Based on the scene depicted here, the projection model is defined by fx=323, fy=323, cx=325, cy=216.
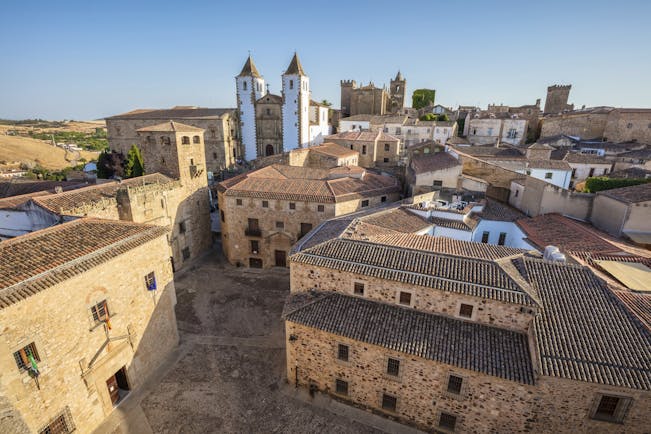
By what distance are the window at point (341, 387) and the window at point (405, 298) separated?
4690 mm

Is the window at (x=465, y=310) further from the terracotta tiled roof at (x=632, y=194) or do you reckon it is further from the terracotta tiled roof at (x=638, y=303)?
the terracotta tiled roof at (x=632, y=194)

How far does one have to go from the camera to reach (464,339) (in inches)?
492

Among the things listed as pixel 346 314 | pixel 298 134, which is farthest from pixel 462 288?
pixel 298 134

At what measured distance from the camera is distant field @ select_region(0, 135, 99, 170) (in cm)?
6092

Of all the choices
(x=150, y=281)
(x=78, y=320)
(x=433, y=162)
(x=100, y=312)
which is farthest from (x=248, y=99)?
(x=78, y=320)

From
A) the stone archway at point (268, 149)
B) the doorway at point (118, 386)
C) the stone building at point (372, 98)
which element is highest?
the stone building at point (372, 98)

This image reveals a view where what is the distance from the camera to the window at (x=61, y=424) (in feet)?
38.2

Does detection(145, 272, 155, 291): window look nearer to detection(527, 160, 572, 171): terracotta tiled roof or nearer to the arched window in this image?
detection(527, 160, 572, 171): terracotta tiled roof

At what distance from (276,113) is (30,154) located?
2185 inches

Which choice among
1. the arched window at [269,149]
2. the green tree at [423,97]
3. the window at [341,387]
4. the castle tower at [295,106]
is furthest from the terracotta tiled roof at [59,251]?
the green tree at [423,97]

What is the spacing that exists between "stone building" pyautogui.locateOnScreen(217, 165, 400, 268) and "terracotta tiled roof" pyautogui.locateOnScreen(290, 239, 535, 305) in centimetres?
987

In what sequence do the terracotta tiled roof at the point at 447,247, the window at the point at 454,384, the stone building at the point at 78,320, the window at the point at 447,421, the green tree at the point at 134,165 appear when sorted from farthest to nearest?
the green tree at the point at 134,165
the terracotta tiled roof at the point at 447,247
the window at the point at 447,421
the window at the point at 454,384
the stone building at the point at 78,320

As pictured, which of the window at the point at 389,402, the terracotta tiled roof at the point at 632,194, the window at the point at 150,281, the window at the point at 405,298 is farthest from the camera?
the terracotta tiled roof at the point at 632,194

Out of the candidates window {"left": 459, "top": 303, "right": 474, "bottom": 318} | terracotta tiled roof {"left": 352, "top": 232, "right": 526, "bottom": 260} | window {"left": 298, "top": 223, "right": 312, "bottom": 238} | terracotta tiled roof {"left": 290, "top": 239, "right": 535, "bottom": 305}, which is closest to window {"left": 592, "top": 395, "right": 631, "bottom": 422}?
terracotta tiled roof {"left": 290, "top": 239, "right": 535, "bottom": 305}
